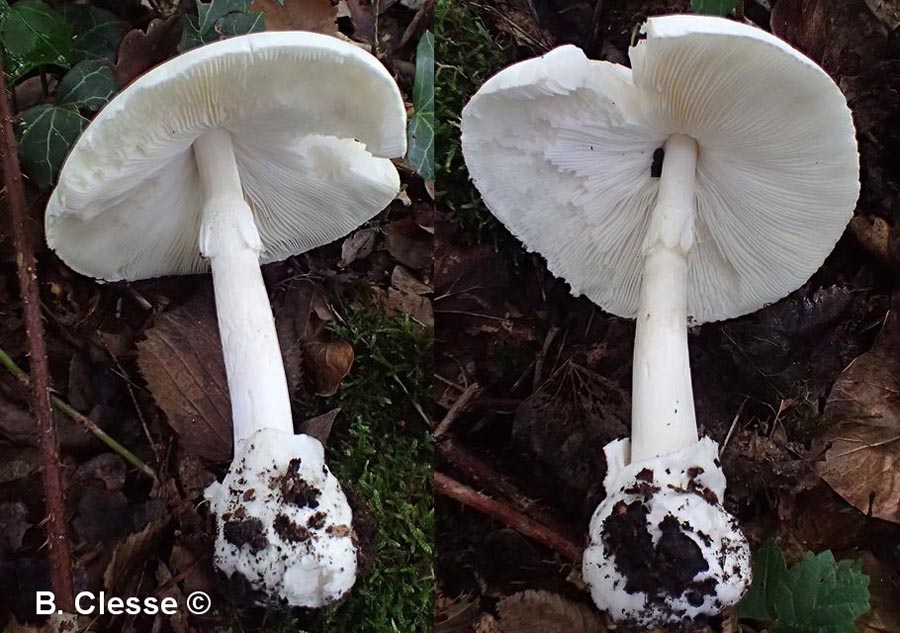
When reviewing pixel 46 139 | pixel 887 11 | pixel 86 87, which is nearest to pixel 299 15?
pixel 86 87

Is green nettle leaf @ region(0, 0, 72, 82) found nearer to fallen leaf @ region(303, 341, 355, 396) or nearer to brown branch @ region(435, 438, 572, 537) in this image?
fallen leaf @ region(303, 341, 355, 396)

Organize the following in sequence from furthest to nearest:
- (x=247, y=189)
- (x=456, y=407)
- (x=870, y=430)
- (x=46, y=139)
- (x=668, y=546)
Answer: (x=247, y=189)
(x=456, y=407)
(x=870, y=430)
(x=46, y=139)
(x=668, y=546)

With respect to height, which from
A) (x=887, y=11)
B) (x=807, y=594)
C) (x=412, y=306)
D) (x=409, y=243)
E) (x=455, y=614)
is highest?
(x=887, y=11)

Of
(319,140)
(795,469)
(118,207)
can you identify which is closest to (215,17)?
(319,140)

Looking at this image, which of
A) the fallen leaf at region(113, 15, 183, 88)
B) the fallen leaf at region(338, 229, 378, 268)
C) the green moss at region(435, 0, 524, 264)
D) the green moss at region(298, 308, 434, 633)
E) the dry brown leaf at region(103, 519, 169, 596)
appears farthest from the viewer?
the fallen leaf at region(338, 229, 378, 268)

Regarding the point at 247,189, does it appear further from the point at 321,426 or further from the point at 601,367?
the point at 601,367

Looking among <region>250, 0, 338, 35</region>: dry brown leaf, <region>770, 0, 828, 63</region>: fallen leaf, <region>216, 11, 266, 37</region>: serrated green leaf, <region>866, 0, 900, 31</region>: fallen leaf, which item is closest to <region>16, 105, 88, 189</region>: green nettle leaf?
<region>216, 11, 266, 37</region>: serrated green leaf

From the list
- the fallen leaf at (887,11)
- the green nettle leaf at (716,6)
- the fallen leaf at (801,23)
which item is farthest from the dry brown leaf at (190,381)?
the fallen leaf at (887,11)
